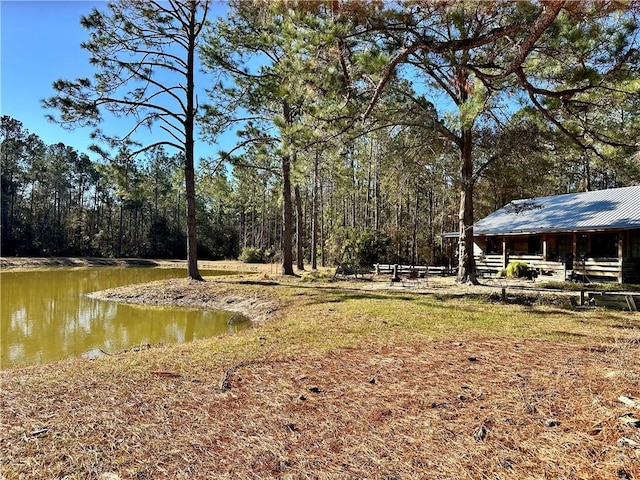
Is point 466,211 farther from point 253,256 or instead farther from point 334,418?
point 253,256

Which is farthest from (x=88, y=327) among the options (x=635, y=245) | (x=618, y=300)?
(x=635, y=245)

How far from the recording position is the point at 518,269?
57.4 ft

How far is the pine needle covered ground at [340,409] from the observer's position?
2342mm

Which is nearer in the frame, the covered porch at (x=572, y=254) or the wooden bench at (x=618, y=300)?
the wooden bench at (x=618, y=300)

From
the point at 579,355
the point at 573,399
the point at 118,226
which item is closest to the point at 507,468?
the point at 573,399

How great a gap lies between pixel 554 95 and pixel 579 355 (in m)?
4.00

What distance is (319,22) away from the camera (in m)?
5.85

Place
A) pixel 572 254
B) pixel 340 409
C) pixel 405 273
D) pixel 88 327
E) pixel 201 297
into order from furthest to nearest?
1. pixel 405 273
2. pixel 572 254
3. pixel 201 297
4. pixel 88 327
5. pixel 340 409

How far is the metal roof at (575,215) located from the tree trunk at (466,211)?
1.75 m

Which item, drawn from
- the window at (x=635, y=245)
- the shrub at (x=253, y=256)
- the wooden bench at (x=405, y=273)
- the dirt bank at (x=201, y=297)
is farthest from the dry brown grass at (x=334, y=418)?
the shrub at (x=253, y=256)

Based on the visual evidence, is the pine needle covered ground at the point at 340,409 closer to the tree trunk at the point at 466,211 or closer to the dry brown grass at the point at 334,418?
the dry brown grass at the point at 334,418

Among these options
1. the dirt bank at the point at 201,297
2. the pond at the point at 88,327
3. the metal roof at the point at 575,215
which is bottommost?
the pond at the point at 88,327

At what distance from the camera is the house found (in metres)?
15.3

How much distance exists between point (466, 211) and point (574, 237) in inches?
271
